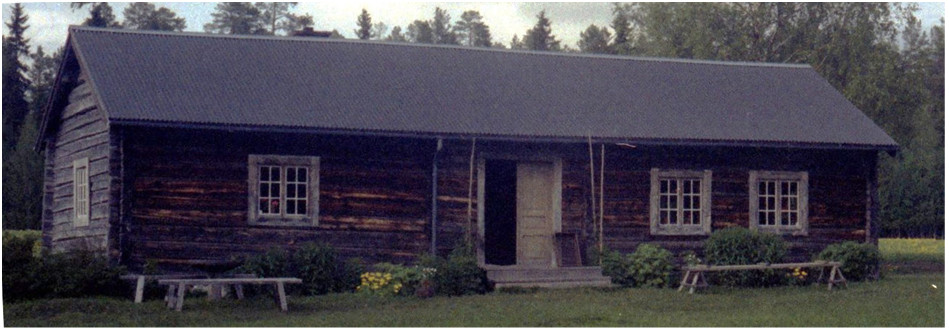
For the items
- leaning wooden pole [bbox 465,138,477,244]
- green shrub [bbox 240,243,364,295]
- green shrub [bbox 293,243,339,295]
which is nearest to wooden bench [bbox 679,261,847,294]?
leaning wooden pole [bbox 465,138,477,244]

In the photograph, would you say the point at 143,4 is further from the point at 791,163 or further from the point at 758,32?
the point at 791,163

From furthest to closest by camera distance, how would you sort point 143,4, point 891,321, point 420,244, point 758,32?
point 143,4 → point 758,32 → point 420,244 → point 891,321

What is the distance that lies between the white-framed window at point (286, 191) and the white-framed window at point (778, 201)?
807 centimetres

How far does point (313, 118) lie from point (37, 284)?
514 cm

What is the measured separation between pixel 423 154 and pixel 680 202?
4889 mm

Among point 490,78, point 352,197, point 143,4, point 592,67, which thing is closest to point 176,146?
point 352,197

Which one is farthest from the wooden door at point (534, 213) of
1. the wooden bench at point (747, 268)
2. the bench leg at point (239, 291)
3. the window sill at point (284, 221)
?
the bench leg at point (239, 291)

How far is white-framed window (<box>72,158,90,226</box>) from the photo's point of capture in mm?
21172

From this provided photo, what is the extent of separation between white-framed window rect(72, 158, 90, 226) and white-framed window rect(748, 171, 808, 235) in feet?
38.4

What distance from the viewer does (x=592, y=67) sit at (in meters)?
25.2

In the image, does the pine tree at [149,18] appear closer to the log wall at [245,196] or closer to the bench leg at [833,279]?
the log wall at [245,196]

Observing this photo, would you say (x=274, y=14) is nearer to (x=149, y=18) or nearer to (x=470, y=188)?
(x=149, y=18)

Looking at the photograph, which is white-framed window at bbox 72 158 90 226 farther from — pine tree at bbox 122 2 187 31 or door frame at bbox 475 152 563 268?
pine tree at bbox 122 2 187 31

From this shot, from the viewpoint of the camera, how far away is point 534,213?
73.5ft
